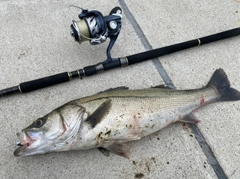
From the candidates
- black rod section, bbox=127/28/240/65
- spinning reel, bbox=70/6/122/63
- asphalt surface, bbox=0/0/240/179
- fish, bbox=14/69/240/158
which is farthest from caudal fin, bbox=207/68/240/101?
spinning reel, bbox=70/6/122/63

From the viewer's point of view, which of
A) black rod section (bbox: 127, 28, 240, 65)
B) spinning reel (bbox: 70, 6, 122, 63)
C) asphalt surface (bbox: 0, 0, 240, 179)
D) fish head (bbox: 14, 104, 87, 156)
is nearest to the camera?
fish head (bbox: 14, 104, 87, 156)

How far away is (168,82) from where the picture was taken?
2.72 m

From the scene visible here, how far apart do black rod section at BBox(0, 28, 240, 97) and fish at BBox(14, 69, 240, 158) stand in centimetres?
43

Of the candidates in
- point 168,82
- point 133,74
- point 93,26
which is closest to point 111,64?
point 133,74

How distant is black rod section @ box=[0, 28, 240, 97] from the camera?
2434mm

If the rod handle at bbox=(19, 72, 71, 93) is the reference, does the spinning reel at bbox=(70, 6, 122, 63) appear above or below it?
above

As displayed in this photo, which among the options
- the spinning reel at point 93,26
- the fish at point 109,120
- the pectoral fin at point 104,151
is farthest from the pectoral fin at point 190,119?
the spinning reel at point 93,26

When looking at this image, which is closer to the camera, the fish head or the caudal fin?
the fish head

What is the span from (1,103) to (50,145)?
0.76 meters

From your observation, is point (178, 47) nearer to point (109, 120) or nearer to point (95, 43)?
point (95, 43)

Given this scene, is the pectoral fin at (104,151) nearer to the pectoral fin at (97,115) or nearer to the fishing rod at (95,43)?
the pectoral fin at (97,115)

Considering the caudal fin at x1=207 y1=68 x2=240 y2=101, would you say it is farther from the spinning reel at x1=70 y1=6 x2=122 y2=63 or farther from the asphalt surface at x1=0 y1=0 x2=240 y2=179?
the spinning reel at x1=70 y1=6 x2=122 y2=63

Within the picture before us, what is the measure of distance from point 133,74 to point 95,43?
1.72 ft

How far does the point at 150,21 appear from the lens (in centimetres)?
321
